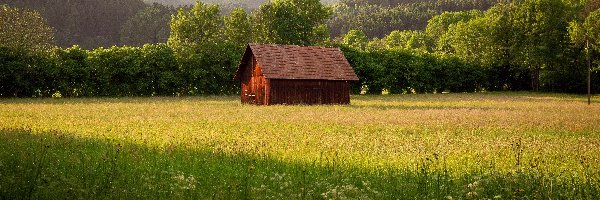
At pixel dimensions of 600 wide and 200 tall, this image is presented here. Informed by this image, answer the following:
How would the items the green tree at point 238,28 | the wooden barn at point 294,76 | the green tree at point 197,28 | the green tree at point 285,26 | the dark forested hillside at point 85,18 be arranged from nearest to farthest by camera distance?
1. the wooden barn at point 294,76
2. the green tree at point 197,28
3. the green tree at point 238,28
4. the green tree at point 285,26
5. the dark forested hillside at point 85,18

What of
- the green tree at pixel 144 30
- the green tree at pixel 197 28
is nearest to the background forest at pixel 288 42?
the green tree at pixel 197 28

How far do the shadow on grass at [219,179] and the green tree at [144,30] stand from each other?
3951 inches

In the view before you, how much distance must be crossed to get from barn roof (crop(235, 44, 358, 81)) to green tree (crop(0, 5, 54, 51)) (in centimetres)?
2857

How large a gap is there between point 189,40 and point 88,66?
11961mm

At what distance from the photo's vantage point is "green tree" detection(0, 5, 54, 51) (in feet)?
183

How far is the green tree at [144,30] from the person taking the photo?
355 feet

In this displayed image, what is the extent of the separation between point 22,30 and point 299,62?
119ft

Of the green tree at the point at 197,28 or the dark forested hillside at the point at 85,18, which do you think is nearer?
the green tree at the point at 197,28

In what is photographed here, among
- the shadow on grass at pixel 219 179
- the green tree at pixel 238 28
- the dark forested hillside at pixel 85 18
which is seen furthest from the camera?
the dark forested hillside at pixel 85 18

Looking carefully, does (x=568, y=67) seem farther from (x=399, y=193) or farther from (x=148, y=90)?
(x=399, y=193)

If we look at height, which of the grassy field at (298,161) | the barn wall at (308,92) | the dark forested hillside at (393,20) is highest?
the dark forested hillside at (393,20)

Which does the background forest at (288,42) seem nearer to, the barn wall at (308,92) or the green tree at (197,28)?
the green tree at (197,28)

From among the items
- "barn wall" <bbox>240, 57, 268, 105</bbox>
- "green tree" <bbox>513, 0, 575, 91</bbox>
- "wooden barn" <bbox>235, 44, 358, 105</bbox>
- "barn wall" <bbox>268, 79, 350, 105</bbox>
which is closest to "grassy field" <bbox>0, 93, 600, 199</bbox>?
Answer: "barn wall" <bbox>268, 79, 350, 105</bbox>

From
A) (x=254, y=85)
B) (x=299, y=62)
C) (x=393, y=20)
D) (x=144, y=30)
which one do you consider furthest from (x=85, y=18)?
(x=393, y=20)
